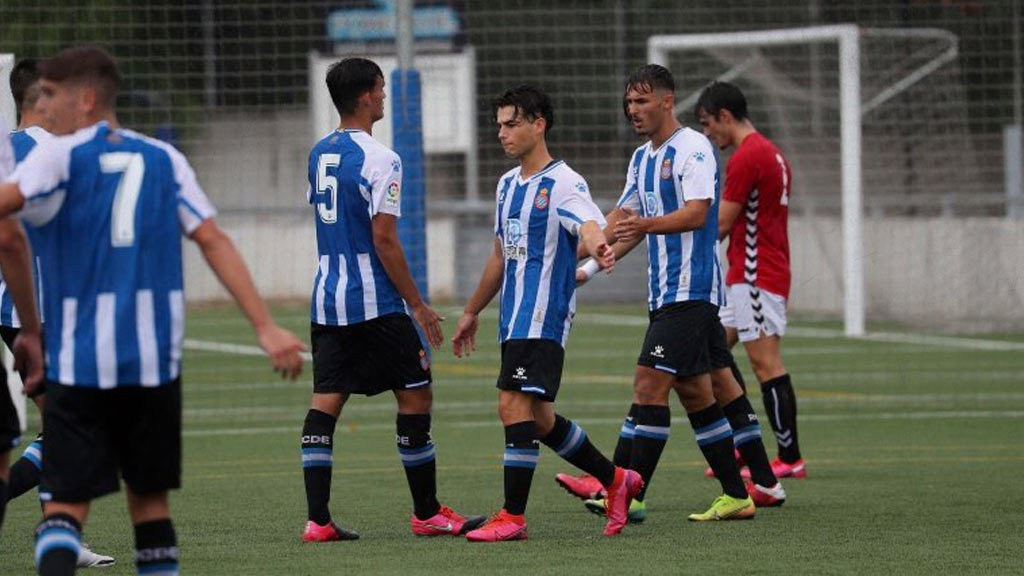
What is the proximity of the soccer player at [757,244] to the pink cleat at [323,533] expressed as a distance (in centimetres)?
279

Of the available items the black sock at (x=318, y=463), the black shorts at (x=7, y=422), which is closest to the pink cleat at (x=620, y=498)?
the black sock at (x=318, y=463)

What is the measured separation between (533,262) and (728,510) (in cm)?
153

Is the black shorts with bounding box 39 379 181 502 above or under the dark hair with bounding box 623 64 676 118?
under

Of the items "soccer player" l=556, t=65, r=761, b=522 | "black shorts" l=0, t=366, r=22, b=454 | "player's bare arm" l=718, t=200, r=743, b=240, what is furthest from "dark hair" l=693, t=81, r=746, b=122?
"black shorts" l=0, t=366, r=22, b=454

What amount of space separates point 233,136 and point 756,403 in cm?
699

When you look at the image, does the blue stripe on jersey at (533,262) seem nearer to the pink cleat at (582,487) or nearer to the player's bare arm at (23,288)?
the pink cleat at (582,487)

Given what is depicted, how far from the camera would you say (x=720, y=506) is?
330 inches

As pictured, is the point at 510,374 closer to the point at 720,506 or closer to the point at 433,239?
the point at 720,506

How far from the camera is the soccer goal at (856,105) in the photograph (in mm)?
17234

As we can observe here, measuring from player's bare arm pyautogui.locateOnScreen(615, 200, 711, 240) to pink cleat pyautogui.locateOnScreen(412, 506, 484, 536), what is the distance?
4.89 feet

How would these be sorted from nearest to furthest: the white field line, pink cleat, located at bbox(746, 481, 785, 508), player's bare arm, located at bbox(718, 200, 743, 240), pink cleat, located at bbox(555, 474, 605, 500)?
1. pink cleat, located at bbox(555, 474, 605, 500)
2. pink cleat, located at bbox(746, 481, 785, 508)
3. player's bare arm, located at bbox(718, 200, 743, 240)
4. the white field line

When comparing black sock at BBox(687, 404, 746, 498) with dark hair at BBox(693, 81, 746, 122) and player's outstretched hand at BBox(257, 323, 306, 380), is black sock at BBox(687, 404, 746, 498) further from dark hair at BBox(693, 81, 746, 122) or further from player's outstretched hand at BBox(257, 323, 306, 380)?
player's outstretched hand at BBox(257, 323, 306, 380)

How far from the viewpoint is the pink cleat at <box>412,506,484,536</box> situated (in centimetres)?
809

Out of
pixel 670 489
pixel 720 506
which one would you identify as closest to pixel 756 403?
pixel 670 489
